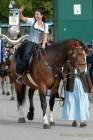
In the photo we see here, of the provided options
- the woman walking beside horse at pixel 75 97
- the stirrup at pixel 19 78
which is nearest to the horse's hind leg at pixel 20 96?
the stirrup at pixel 19 78

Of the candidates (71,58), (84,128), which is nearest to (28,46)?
(71,58)

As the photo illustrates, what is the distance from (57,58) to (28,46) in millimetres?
789

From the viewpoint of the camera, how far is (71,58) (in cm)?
1375

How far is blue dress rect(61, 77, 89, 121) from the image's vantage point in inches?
553

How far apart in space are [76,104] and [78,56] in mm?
1093

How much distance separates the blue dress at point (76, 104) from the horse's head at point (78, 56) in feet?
2.09

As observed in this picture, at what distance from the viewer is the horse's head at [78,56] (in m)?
13.6

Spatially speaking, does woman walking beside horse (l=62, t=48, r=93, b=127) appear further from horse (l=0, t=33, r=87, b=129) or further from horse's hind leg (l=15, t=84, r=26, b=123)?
horse's hind leg (l=15, t=84, r=26, b=123)

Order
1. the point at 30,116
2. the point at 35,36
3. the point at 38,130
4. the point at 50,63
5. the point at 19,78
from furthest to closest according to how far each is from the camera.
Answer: the point at 30,116
the point at 19,78
the point at 35,36
the point at 50,63
the point at 38,130

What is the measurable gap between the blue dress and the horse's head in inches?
25.1

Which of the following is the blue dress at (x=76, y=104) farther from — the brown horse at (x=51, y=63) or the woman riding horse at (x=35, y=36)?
the woman riding horse at (x=35, y=36)

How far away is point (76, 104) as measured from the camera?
14164 mm

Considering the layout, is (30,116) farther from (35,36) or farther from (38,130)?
(35,36)

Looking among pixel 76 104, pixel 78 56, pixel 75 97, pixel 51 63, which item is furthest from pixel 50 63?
pixel 76 104
